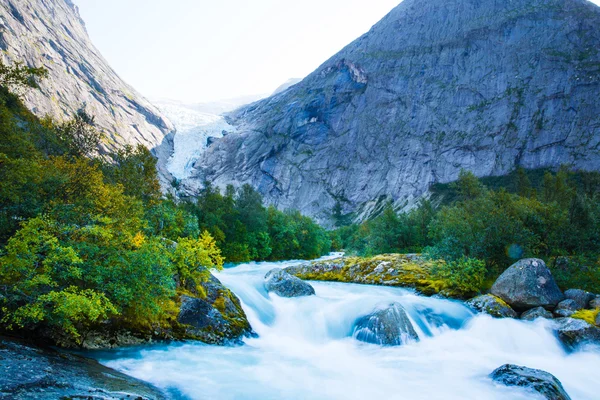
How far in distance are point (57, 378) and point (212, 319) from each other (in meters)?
7.02

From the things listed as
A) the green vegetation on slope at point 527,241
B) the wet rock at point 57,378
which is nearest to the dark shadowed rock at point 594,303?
the green vegetation on slope at point 527,241

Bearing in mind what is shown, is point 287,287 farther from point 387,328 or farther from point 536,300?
point 536,300

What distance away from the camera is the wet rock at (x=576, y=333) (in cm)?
1630

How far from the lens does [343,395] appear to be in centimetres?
1152

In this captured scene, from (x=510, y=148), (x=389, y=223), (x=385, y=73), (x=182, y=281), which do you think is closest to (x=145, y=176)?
(x=182, y=281)

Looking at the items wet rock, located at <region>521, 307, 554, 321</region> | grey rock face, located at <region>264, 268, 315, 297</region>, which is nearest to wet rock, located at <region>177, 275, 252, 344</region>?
grey rock face, located at <region>264, 268, 315, 297</region>

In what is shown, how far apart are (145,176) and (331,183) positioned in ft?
474

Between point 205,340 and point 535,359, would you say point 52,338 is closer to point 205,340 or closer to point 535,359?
point 205,340

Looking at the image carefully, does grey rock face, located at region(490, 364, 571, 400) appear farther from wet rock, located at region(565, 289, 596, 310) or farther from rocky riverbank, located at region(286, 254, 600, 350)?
wet rock, located at region(565, 289, 596, 310)

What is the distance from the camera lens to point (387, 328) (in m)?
16.7

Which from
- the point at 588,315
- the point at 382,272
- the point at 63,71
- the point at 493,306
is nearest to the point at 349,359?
the point at 493,306

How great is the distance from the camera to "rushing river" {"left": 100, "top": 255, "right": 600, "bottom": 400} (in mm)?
11711

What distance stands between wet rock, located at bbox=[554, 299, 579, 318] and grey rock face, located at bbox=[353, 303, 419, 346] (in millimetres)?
8892

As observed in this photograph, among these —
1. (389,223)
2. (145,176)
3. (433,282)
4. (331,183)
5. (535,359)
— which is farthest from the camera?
(331,183)
